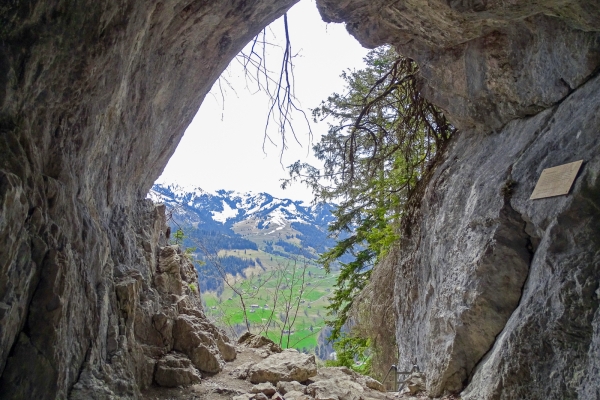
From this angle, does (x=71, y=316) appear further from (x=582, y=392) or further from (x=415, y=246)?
(x=415, y=246)

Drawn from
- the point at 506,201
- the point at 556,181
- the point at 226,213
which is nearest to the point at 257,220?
the point at 506,201

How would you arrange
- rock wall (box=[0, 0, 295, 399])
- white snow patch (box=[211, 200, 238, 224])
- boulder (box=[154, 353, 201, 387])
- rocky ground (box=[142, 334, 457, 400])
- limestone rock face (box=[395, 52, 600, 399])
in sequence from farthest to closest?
white snow patch (box=[211, 200, 238, 224]), rocky ground (box=[142, 334, 457, 400]), boulder (box=[154, 353, 201, 387]), limestone rock face (box=[395, 52, 600, 399]), rock wall (box=[0, 0, 295, 399])

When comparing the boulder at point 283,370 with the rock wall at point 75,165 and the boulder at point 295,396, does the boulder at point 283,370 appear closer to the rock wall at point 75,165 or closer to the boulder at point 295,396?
the boulder at point 295,396

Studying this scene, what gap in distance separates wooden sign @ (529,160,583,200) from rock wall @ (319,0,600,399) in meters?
0.07

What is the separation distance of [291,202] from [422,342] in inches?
3990

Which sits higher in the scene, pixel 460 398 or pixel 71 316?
pixel 71 316

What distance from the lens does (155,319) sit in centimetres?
411

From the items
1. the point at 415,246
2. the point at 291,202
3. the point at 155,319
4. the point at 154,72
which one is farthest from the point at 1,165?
the point at 291,202

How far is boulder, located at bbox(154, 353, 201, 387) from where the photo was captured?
3.73 meters

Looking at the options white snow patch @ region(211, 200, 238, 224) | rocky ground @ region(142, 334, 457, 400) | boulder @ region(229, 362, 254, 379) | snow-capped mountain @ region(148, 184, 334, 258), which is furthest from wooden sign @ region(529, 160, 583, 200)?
white snow patch @ region(211, 200, 238, 224)

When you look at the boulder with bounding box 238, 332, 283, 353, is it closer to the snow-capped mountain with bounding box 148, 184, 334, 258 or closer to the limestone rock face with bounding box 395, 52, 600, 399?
the limestone rock face with bounding box 395, 52, 600, 399

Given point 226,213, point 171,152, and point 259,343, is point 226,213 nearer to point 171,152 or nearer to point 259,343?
point 259,343

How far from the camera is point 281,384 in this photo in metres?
4.34

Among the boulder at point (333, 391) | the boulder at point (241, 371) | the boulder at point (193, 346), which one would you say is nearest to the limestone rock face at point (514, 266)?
the boulder at point (333, 391)
